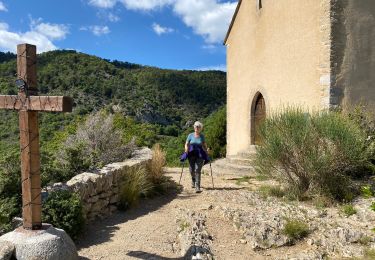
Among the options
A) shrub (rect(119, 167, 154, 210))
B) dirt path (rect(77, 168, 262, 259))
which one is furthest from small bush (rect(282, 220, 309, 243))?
shrub (rect(119, 167, 154, 210))

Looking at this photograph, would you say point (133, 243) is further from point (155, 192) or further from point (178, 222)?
point (155, 192)

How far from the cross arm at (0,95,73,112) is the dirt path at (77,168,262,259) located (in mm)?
1938

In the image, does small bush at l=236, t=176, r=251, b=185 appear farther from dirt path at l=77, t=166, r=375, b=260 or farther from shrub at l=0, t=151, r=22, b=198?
shrub at l=0, t=151, r=22, b=198

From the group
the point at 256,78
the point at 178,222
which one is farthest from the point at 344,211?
the point at 256,78

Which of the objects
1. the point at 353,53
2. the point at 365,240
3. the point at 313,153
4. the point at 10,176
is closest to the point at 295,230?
the point at 365,240

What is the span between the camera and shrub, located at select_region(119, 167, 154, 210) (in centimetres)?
677

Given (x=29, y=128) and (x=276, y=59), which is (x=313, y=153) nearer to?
(x=29, y=128)

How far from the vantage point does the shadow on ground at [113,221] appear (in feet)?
17.0

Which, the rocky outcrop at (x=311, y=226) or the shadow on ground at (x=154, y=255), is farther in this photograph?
the rocky outcrop at (x=311, y=226)

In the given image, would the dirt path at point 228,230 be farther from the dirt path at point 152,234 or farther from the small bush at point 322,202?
the small bush at point 322,202

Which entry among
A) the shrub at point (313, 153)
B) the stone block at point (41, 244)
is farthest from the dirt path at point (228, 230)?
the stone block at point (41, 244)

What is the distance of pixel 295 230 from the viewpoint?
525cm

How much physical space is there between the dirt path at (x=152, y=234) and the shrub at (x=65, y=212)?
9.7 inches

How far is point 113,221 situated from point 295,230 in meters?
2.84
